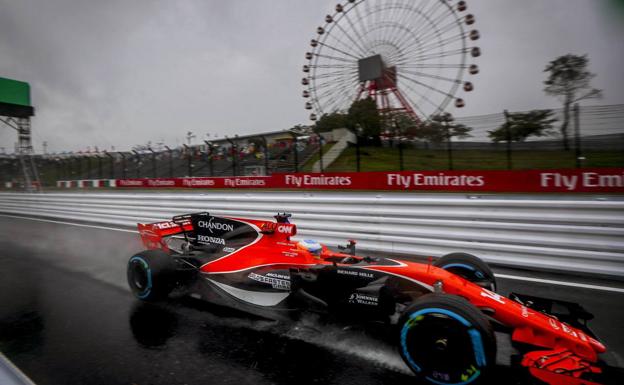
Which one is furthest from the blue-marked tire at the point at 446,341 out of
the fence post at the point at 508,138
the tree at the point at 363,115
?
the tree at the point at 363,115

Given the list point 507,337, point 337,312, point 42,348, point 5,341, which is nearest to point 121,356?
point 42,348

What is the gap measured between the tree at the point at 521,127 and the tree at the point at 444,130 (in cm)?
68

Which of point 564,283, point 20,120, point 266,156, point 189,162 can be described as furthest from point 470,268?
point 20,120

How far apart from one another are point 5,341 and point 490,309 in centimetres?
417

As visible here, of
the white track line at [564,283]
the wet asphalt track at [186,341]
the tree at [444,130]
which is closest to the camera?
the wet asphalt track at [186,341]

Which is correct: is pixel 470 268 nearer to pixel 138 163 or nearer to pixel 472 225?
pixel 472 225

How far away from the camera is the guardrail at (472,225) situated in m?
4.52

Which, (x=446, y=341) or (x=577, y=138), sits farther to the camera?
(x=577, y=138)

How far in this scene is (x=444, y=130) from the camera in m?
9.34

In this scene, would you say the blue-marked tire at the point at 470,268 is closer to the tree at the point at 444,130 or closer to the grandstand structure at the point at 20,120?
the tree at the point at 444,130

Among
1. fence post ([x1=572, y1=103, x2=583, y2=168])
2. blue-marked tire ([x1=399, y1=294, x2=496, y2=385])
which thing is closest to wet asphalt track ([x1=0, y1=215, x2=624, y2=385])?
blue-marked tire ([x1=399, y1=294, x2=496, y2=385])

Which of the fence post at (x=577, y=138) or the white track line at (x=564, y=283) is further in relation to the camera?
the fence post at (x=577, y=138)

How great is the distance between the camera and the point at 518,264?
4941 mm

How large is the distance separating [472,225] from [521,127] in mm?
4607
